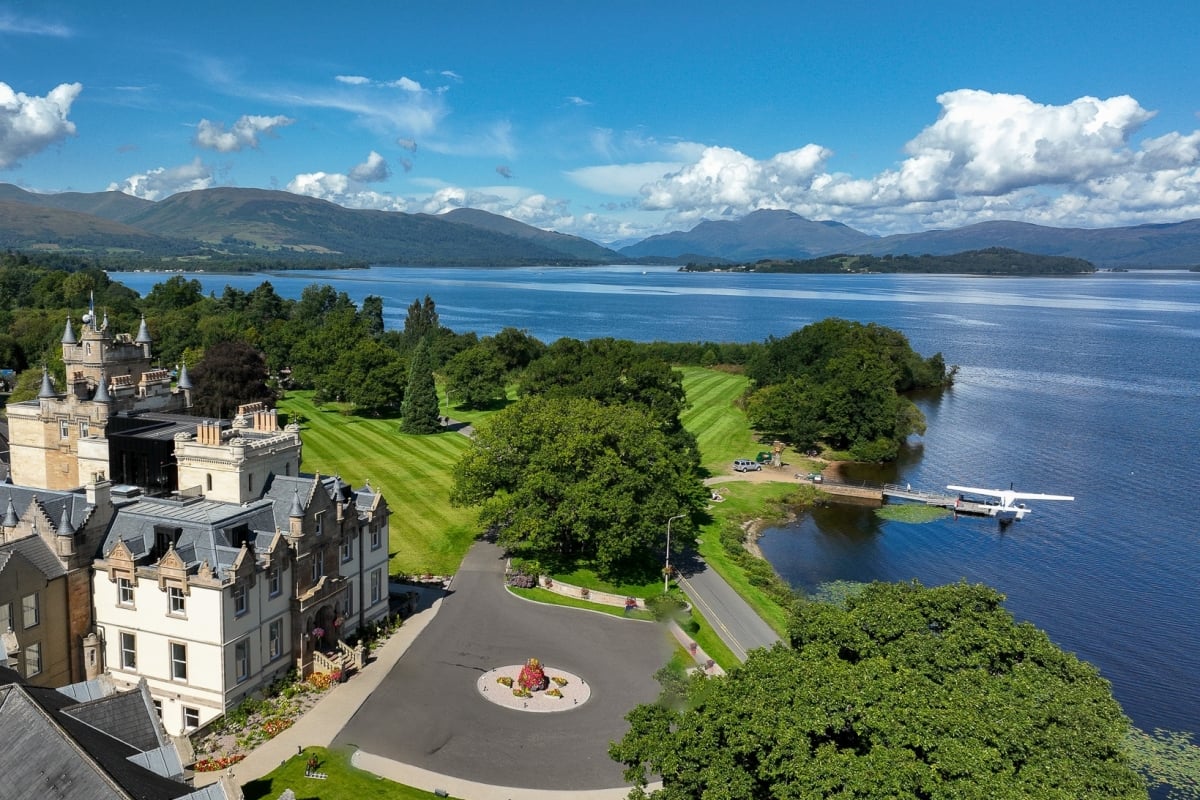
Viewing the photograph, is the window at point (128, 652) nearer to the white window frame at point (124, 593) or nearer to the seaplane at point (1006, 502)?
the white window frame at point (124, 593)

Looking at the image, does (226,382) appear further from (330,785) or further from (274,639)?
(330,785)

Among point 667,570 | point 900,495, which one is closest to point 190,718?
point 667,570

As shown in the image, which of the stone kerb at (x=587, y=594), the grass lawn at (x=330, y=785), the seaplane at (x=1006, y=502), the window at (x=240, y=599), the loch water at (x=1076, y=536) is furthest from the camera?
the seaplane at (x=1006, y=502)

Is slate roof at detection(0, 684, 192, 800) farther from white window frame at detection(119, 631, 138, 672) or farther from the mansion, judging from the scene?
white window frame at detection(119, 631, 138, 672)

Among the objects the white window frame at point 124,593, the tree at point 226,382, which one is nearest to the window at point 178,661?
the white window frame at point 124,593

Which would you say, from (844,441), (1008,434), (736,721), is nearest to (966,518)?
(844,441)

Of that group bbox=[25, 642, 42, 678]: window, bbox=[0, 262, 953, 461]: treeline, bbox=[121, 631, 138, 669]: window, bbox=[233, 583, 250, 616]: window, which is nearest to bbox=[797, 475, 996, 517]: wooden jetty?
bbox=[0, 262, 953, 461]: treeline
